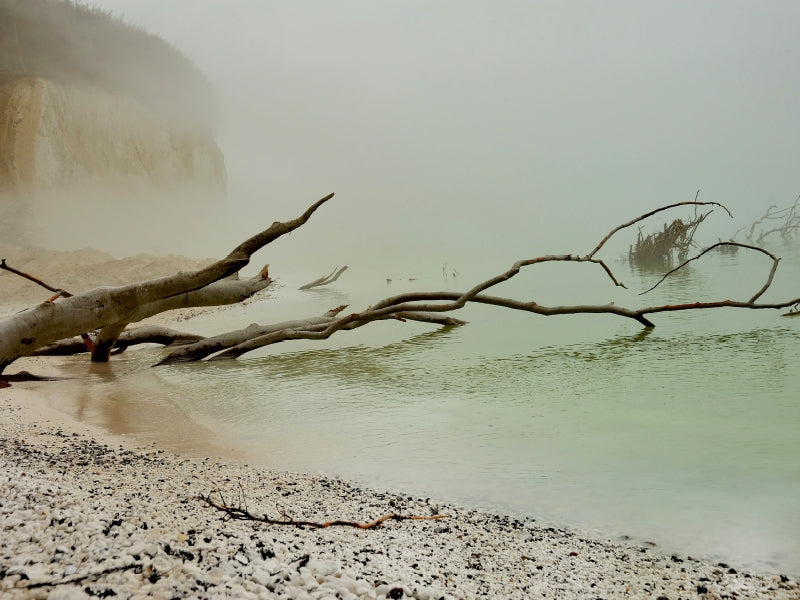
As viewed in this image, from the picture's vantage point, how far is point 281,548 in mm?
2066

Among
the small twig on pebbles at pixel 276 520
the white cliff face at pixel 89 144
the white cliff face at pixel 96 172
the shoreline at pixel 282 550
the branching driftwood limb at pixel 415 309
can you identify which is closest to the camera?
the shoreline at pixel 282 550

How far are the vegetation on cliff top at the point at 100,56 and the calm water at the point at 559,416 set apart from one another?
28.1 meters

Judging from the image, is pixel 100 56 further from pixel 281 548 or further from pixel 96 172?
pixel 281 548

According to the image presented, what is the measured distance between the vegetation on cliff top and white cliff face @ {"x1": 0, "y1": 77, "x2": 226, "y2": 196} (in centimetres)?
114

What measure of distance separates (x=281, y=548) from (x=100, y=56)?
122ft

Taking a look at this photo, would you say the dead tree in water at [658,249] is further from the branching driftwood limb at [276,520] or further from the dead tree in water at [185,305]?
the branching driftwood limb at [276,520]

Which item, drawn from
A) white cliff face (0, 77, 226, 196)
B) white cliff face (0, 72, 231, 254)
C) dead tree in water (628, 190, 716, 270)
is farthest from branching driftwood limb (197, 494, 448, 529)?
white cliff face (0, 77, 226, 196)

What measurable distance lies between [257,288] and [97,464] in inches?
142

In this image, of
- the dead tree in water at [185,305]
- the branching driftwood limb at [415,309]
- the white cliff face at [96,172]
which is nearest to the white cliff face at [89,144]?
the white cliff face at [96,172]

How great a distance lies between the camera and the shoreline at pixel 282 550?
1746 mm

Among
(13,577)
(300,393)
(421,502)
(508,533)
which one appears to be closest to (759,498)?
(508,533)

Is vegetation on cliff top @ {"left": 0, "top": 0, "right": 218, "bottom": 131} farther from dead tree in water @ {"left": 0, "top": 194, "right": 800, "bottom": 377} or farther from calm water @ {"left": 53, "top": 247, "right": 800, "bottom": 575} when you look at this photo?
calm water @ {"left": 53, "top": 247, "right": 800, "bottom": 575}

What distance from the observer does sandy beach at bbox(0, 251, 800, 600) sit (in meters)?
1.75

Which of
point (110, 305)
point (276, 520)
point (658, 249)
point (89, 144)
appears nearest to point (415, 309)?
point (110, 305)
